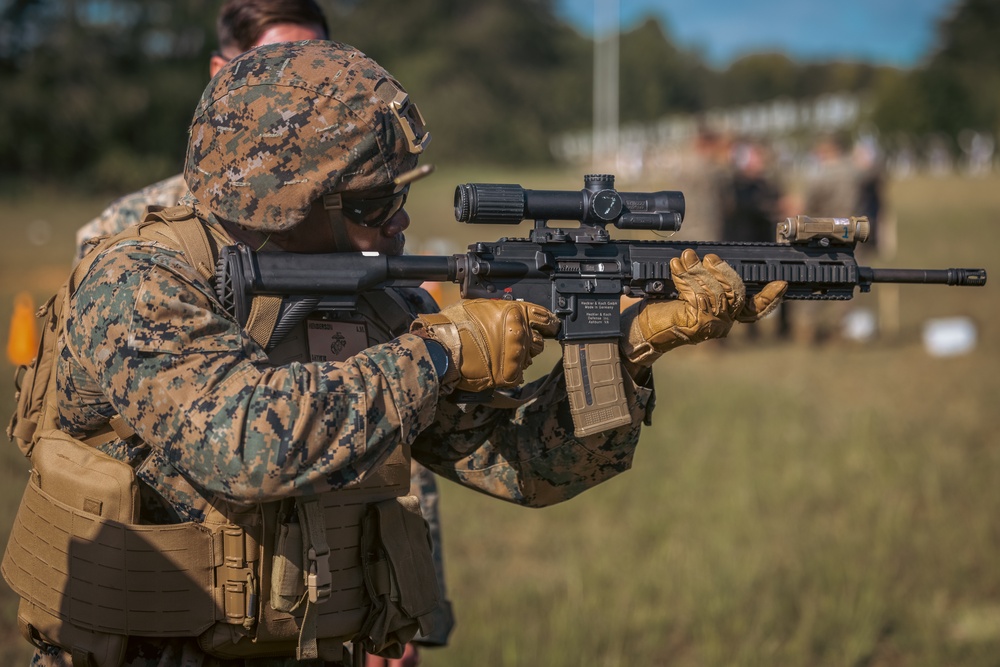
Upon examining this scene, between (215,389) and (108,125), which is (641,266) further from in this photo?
A: (108,125)

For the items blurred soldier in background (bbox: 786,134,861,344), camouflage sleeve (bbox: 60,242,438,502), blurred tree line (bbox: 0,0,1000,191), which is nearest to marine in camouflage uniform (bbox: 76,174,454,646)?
camouflage sleeve (bbox: 60,242,438,502)

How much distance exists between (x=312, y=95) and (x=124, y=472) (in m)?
1.00

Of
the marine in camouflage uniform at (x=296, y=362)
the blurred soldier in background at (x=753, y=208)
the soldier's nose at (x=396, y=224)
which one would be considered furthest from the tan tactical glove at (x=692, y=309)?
the blurred soldier in background at (x=753, y=208)

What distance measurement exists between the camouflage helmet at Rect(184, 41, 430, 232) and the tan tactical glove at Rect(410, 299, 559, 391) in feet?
1.26

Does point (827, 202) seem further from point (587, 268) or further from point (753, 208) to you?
point (587, 268)

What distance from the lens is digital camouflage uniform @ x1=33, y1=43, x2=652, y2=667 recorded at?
2.28 metres

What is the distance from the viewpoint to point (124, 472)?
2.49m

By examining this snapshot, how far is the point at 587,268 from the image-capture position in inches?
123

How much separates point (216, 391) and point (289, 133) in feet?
2.19

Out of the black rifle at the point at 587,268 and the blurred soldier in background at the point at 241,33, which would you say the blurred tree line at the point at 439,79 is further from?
the black rifle at the point at 587,268

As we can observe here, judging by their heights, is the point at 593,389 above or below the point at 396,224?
below

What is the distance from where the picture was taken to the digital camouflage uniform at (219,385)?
228cm

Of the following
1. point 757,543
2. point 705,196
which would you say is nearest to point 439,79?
point 705,196

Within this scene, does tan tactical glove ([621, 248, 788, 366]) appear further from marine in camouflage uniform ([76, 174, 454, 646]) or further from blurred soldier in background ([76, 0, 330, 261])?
blurred soldier in background ([76, 0, 330, 261])
